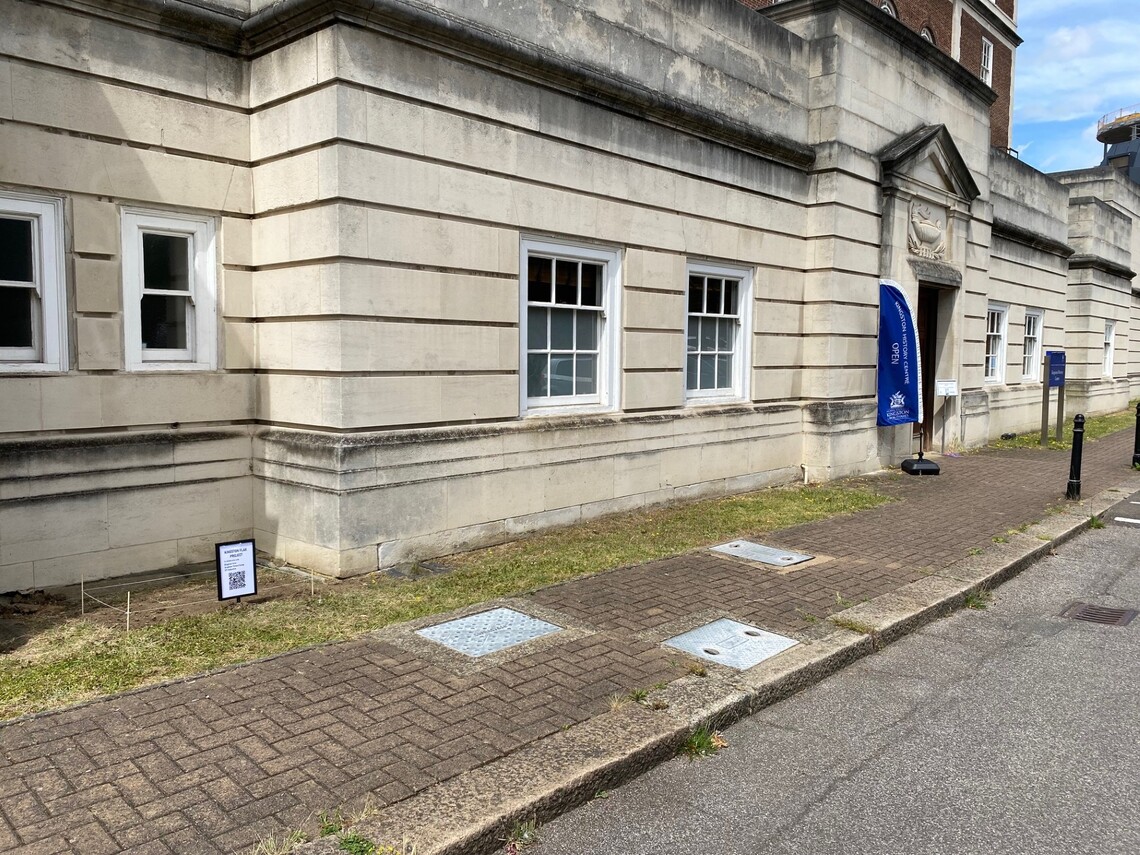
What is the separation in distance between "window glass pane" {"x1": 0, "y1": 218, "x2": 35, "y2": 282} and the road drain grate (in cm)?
868

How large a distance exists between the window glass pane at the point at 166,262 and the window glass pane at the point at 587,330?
4.01 metres

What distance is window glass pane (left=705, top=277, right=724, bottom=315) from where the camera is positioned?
1136cm

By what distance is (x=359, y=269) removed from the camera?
7184 millimetres

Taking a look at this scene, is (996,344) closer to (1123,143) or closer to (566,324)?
(566,324)

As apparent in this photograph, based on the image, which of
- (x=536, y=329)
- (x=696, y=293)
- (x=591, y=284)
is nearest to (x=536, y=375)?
(x=536, y=329)

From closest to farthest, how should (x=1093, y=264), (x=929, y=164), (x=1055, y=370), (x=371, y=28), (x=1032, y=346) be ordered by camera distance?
(x=371, y=28)
(x=929, y=164)
(x=1055, y=370)
(x=1032, y=346)
(x=1093, y=264)

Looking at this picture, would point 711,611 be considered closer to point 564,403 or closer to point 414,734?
point 414,734

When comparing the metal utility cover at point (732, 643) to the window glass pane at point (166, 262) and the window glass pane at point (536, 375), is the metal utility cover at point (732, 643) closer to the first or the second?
the window glass pane at point (536, 375)

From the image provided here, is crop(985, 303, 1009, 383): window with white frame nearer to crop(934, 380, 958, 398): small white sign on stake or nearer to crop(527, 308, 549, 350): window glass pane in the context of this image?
crop(934, 380, 958, 398): small white sign on stake

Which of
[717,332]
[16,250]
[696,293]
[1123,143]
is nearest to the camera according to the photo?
[16,250]

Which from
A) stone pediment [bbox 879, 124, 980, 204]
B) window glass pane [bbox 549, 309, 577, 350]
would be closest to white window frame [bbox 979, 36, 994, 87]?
stone pediment [bbox 879, 124, 980, 204]

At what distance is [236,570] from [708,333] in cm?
706

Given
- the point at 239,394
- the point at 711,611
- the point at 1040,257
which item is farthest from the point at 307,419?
the point at 1040,257

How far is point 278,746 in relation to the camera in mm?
4078
